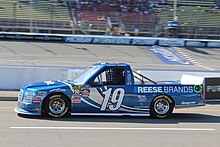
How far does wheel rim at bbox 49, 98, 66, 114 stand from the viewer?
10.8m

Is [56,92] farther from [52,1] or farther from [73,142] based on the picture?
[52,1]

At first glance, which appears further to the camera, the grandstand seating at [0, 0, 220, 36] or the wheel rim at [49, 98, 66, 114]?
the grandstand seating at [0, 0, 220, 36]

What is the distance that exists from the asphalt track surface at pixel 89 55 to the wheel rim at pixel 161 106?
733 inches

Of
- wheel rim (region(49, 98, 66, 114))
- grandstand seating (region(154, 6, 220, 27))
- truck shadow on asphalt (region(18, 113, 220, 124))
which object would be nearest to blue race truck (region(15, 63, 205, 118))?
wheel rim (region(49, 98, 66, 114))

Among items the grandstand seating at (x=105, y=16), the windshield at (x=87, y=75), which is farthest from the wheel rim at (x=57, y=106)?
the grandstand seating at (x=105, y=16)

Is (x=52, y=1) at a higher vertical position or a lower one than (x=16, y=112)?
higher

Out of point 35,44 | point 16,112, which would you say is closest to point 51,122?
point 16,112

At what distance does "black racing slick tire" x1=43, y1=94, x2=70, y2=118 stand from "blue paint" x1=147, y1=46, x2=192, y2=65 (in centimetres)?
2447

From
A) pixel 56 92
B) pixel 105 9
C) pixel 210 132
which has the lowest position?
pixel 210 132

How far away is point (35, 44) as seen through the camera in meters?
38.4

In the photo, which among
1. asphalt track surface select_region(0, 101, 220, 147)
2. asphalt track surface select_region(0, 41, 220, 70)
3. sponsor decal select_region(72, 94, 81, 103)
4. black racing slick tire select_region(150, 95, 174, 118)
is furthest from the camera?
asphalt track surface select_region(0, 41, 220, 70)

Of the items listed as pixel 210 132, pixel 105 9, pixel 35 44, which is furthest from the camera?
pixel 105 9

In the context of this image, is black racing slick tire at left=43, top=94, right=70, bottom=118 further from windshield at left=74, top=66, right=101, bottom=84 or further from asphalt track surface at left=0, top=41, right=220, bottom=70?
asphalt track surface at left=0, top=41, right=220, bottom=70

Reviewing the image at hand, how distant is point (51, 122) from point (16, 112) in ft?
5.16
